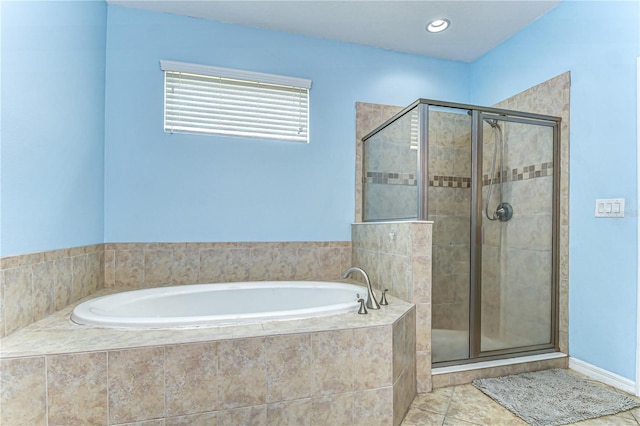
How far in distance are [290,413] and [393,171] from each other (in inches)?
64.6

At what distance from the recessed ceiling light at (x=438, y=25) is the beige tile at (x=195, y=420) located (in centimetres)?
285

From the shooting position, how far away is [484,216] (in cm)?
212

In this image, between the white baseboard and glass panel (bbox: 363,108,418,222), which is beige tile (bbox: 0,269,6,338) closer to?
glass panel (bbox: 363,108,418,222)

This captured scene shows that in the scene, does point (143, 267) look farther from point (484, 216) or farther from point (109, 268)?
point (484, 216)

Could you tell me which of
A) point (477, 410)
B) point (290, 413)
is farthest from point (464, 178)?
point (290, 413)

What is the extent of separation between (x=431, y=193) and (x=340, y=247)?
0.99m

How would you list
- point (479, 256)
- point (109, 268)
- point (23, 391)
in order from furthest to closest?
point (109, 268)
point (479, 256)
point (23, 391)

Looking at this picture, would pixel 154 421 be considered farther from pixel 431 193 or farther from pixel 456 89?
pixel 456 89

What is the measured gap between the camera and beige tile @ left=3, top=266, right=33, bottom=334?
1.37m

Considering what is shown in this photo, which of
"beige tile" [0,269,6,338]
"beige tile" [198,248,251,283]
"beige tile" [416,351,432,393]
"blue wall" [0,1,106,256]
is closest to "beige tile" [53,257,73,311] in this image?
"blue wall" [0,1,106,256]

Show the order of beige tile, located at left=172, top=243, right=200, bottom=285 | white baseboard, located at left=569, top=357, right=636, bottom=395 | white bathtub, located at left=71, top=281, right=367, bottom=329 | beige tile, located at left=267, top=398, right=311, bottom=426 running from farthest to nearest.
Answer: beige tile, located at left=172, top=243, right=200, bottom=285, white baseboard, located at left=569, top=357, right=636, bottom=395, white bathtub, located at left=71, top=281, right=367, bottom=329, beige tile, located at left=267, top=398, right=311, bottom=426

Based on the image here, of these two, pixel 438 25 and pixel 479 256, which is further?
pixel 438 25

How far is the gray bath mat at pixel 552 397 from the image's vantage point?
5.29 feet

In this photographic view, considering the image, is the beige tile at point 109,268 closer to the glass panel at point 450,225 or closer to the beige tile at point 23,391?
the beige tile at point 23,391
